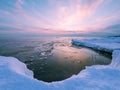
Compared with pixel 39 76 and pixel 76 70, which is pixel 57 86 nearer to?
pixel 39 76

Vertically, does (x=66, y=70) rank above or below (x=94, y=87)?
below

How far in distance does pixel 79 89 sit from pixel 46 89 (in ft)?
5.03

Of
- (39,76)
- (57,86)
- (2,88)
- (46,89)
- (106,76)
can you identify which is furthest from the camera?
(39,76)

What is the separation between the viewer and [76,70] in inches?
440

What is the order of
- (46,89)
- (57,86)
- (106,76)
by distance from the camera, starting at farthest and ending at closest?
(106,76), (57,86), (46,89)

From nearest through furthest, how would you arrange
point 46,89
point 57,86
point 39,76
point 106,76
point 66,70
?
point 46,89 → point 57,86 → point 106,76 → point 39,76 → point 66,70

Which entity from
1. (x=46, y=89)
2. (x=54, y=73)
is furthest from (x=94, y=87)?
(x=54, y=73)

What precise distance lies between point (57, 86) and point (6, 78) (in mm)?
2669

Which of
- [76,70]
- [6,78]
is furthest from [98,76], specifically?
[6,78]

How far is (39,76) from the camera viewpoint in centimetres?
981

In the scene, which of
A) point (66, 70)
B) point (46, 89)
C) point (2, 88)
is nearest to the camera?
point (2, 88)

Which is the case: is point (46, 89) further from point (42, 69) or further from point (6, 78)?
point (42, 69)

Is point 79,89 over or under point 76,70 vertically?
over

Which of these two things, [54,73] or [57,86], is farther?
[54,73]
